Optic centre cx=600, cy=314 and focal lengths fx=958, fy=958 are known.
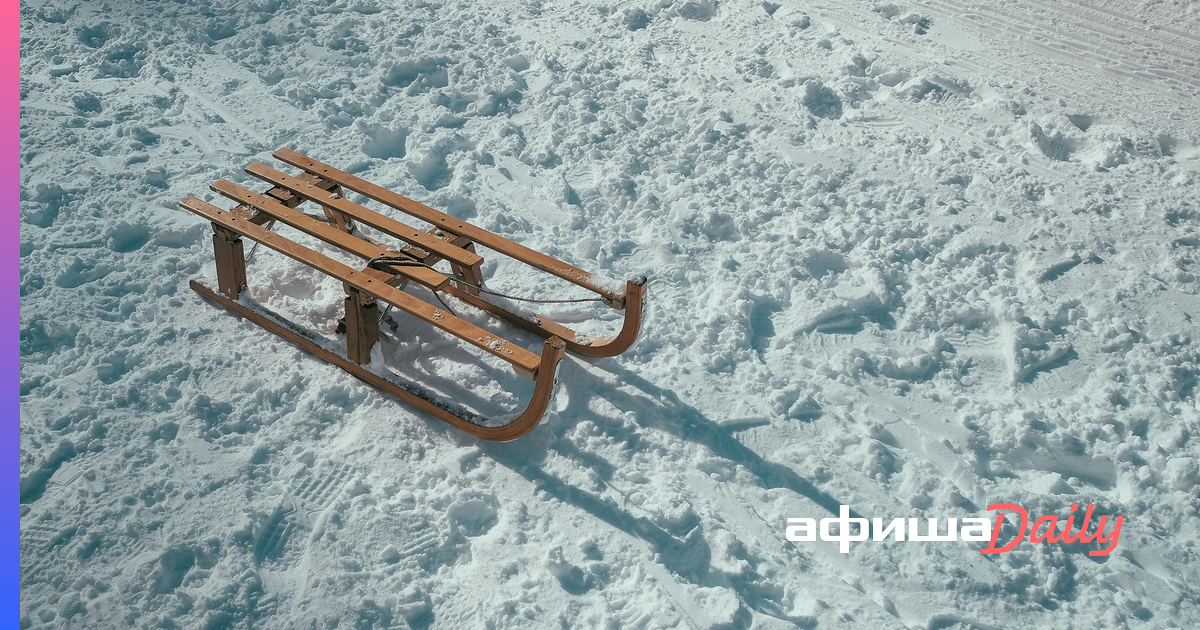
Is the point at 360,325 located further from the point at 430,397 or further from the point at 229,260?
the point at 229,260

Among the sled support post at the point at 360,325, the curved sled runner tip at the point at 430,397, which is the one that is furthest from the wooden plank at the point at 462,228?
the sled support post at the point at 360,325

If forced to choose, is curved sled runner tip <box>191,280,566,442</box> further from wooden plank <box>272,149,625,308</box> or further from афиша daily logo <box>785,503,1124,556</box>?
афиша daily logo <box>785,503,1124,556</box>

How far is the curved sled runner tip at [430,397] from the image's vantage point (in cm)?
336

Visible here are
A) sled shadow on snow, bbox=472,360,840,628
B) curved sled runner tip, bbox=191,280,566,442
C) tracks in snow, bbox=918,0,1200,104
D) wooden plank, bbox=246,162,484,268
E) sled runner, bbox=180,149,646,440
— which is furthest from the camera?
tracks in snow, bbox=918,0,1200,104

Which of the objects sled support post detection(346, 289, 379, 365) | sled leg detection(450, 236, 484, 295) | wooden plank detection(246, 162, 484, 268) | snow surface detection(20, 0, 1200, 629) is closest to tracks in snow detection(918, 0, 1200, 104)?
snow surface detection(20, 0, 1200, 629)

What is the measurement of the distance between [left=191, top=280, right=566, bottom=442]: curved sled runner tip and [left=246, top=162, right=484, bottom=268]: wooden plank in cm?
57

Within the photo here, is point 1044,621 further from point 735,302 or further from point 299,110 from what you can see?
point 299,110

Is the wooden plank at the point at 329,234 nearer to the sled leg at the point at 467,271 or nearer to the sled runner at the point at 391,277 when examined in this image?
the sled runner at the point at 391,277

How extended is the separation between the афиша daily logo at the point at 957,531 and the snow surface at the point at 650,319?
5 centimetres

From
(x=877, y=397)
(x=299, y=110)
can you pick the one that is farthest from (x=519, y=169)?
(x=877, y=397)

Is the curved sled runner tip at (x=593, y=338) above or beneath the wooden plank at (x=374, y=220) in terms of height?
beneath

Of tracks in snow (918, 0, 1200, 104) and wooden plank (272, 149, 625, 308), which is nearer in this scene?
wooden plank (272, 149, 625, 308)

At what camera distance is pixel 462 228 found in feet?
13.6

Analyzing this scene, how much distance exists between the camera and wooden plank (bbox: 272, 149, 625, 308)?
12.5 feet
